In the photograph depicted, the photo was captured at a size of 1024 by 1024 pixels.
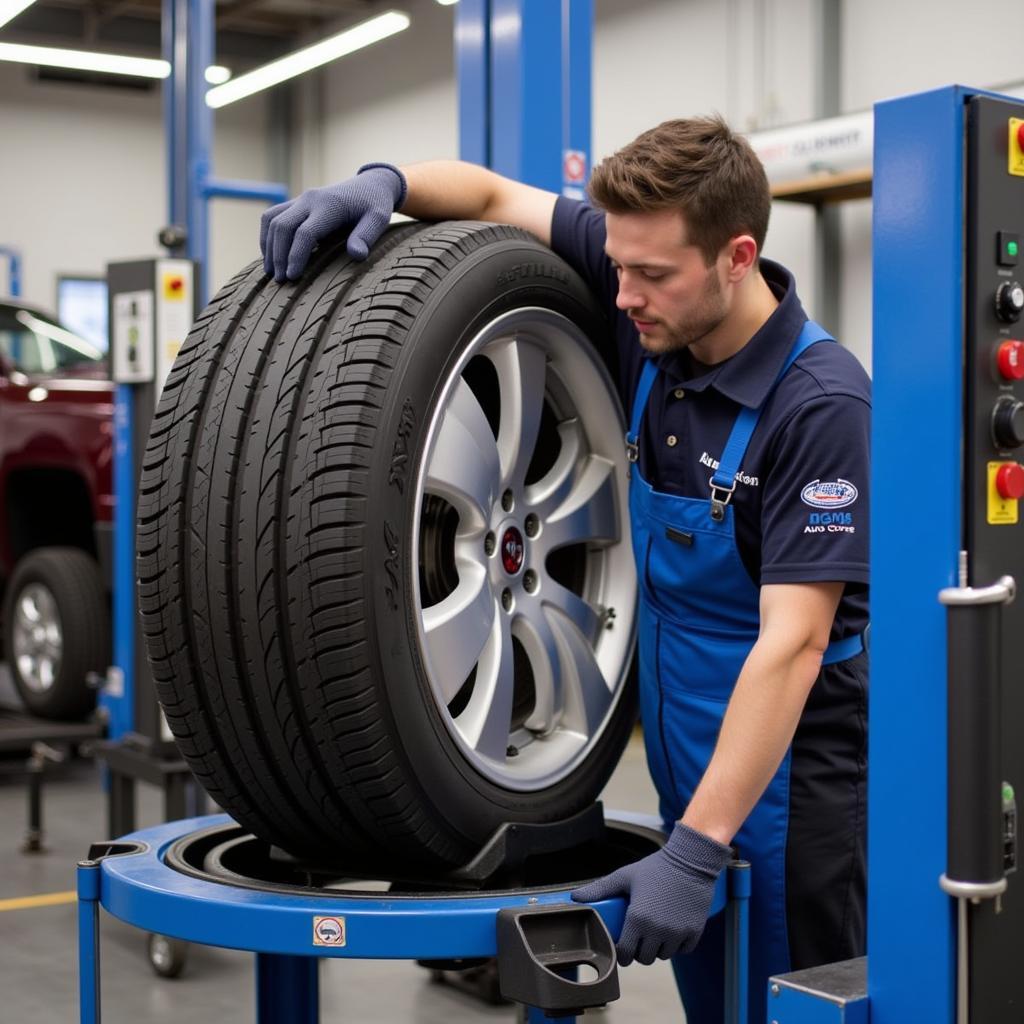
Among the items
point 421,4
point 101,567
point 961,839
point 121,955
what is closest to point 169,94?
point 101,567

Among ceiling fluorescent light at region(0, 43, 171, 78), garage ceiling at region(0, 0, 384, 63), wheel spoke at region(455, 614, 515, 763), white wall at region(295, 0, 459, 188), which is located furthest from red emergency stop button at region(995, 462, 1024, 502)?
garage ceiling at region(0, 0, 384, 63)

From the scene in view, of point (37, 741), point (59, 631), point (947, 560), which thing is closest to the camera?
point (947, 560)

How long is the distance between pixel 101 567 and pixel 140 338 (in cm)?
167

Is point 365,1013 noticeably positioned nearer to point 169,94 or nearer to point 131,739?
point 131,739

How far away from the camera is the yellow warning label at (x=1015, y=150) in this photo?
1.29 m

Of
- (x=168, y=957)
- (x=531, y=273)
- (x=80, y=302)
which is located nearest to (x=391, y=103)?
(x=80, y=302)

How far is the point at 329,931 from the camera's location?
147cm

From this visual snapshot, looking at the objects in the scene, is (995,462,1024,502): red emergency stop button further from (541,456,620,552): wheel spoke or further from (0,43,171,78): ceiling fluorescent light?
(0,43,171,78): ceiling fluorescent light

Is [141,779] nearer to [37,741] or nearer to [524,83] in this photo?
[37,741]

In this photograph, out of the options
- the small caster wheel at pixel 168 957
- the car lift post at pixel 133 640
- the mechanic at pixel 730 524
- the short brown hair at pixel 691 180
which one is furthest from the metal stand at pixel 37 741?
the short brown hair at pixel 691 180

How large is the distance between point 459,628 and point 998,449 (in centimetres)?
68

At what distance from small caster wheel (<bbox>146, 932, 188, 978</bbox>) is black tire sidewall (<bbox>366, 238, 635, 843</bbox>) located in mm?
2135

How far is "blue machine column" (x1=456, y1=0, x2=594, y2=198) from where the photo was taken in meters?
2.45

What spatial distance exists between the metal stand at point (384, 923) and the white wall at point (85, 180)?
501 inches
